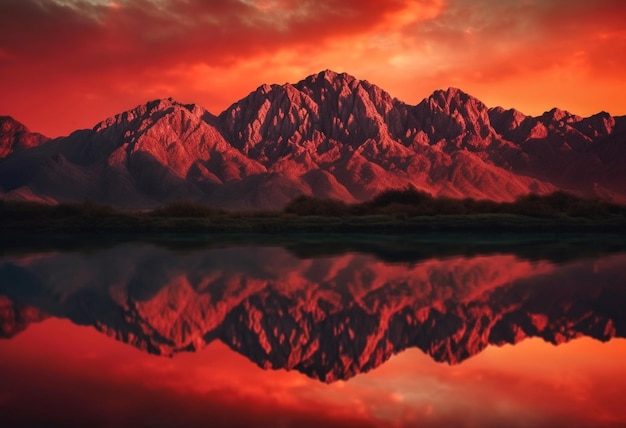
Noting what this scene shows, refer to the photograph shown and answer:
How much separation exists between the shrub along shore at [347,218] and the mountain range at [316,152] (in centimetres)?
5988

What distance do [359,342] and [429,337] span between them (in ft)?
3.88

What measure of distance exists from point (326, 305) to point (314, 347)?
10.6 ft

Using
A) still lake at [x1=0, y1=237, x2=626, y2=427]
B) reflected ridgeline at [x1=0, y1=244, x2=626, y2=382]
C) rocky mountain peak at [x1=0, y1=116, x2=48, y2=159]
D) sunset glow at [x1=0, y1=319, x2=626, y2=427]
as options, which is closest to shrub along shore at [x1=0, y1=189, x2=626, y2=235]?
reflected ridgeline at [x1=0, y1=244, x2=626, y2=382]

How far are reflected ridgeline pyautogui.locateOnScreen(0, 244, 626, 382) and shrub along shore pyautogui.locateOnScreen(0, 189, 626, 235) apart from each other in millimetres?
19379

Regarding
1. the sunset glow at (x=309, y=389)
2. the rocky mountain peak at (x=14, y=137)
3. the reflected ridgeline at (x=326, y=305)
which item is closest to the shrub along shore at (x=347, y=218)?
the reflected ridgeline at (x=326, y=305)

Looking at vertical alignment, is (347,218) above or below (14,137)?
below

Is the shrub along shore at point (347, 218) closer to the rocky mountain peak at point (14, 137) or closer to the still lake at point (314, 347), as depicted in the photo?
the still lake at point (314, 347)

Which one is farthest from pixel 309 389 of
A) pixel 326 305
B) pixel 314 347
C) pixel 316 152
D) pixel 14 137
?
pixel 14 137

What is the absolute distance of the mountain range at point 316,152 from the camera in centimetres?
11775

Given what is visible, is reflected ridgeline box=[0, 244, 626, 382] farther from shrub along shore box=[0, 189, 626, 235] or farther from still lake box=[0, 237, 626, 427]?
shrub along shore box=[0, 189, 626, 235]

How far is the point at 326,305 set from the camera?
40.9 ft

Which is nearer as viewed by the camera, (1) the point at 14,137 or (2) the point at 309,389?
(2) the point at 309,389

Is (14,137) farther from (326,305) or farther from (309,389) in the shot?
(309,389)

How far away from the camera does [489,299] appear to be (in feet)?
43.4
